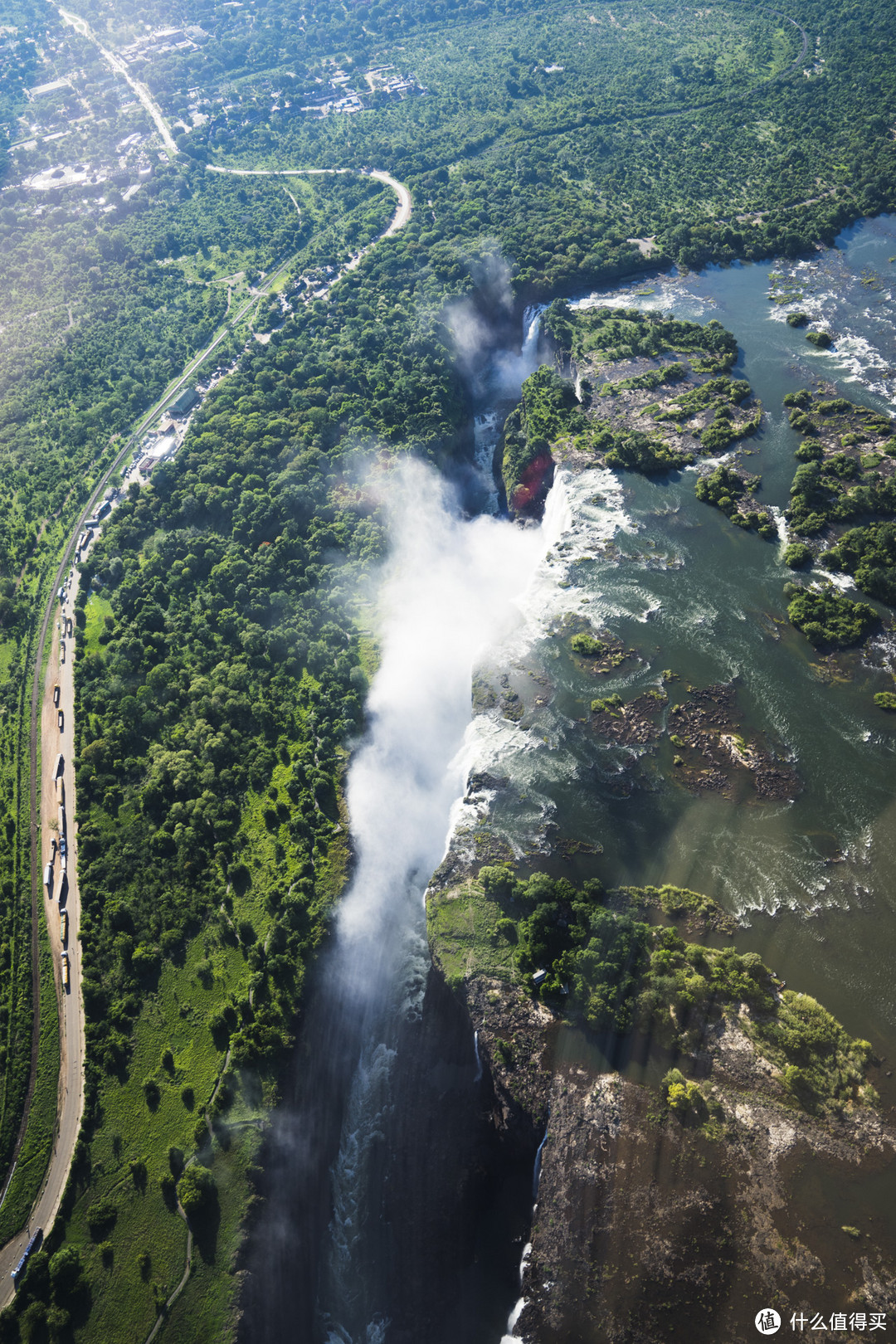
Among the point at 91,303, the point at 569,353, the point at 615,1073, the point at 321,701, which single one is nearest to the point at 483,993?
the point at 615,1073

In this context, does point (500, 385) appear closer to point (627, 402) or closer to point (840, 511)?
point (627, 402)

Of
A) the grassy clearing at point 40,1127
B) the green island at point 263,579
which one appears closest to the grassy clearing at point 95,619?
the green island at point 263,579

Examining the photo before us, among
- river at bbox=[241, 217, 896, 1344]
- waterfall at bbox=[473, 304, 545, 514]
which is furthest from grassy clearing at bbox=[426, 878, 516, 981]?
waterfall at bbox=[473, 304, 545, 514]

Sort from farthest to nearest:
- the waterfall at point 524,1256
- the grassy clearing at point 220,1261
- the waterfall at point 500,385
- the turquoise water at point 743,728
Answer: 1. the waterfall at point 500,385
2. the turquoise water at point 743,728
3. the grassy clearing at point 220,1261
4. the waterfall at point 524,1256

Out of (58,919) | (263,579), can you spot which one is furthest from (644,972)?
(263,579)

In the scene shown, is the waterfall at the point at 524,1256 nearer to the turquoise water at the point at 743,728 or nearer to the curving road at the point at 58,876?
the turquoise water at the point at 743,728

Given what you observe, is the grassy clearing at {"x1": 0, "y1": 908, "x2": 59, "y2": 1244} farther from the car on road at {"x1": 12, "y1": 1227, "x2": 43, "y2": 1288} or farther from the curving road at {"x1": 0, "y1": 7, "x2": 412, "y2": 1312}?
the car on road at {"x1": 12, "y1": 1227, "x2": 43, "y2": 1288}
